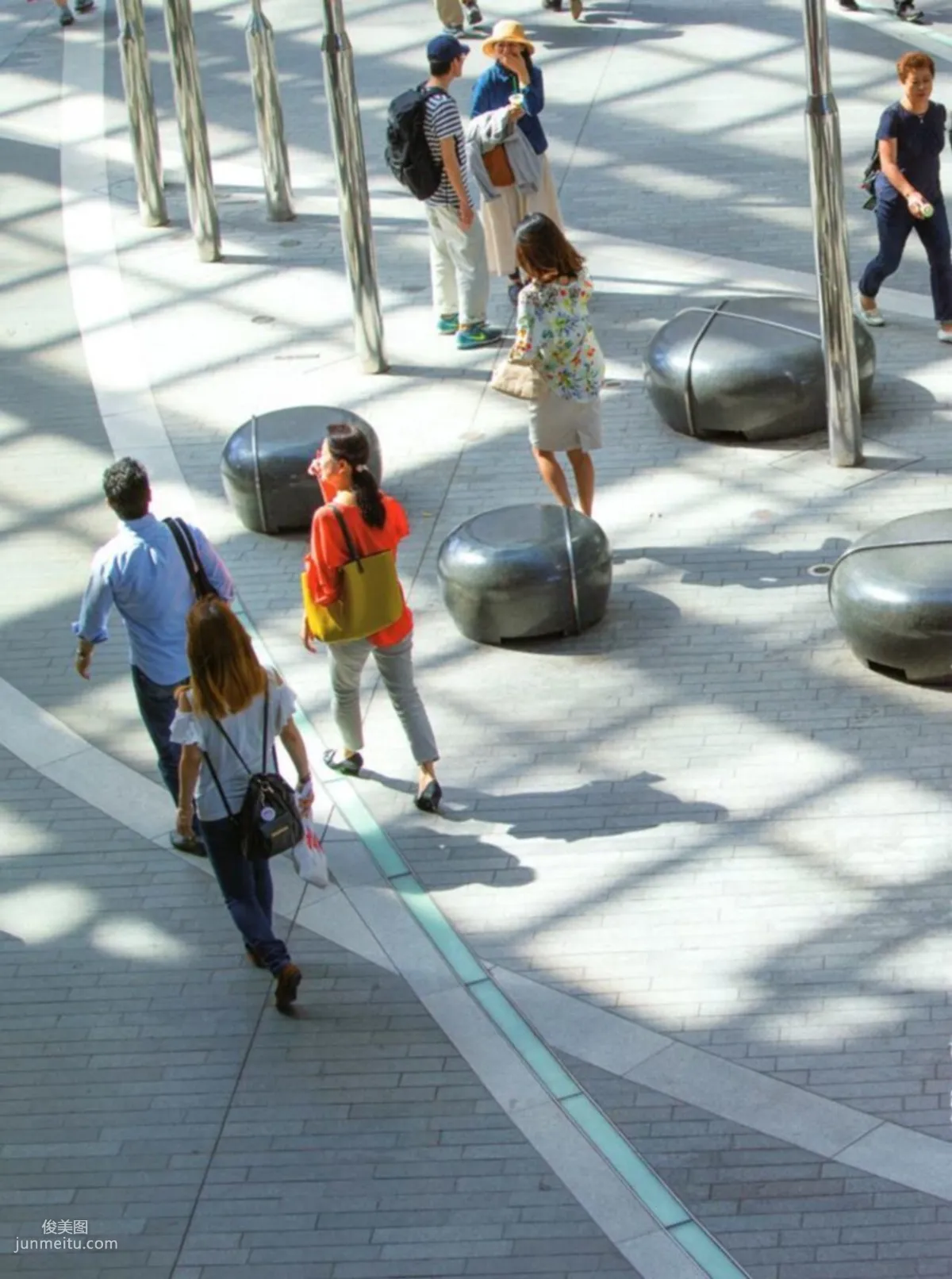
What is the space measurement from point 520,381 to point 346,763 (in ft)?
8.14

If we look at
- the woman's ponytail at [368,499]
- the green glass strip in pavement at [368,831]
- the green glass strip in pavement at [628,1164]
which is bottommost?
the green glass strip in pavement at [368,831]

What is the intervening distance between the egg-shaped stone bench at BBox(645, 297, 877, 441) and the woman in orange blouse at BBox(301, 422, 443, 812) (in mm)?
3696

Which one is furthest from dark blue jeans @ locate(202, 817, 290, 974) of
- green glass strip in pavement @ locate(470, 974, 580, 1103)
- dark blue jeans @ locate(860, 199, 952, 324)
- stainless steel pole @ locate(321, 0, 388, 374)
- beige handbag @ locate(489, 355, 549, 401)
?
dark blue jeans @ locate(860, 199, 952, 324)

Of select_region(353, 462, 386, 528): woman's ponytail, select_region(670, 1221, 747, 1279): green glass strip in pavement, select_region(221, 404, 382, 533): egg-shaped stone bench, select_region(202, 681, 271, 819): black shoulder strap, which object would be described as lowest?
select_region(670, 1221, 747, 1279): green glass strip in pavement

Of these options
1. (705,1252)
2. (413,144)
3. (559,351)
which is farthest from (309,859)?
(413,144)

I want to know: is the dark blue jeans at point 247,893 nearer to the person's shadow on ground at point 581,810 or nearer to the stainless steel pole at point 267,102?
the person's shadow on ground at point 581,810

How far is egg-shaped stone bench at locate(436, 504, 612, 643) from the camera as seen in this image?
10.4 metres

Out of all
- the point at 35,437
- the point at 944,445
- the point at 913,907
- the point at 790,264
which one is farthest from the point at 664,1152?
the point at 790,264

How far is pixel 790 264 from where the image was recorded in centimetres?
1517

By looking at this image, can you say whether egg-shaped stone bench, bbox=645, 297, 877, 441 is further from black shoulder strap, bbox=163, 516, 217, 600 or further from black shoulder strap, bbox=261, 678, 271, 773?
black shoulder strap, bbox=261, 678, 271, 773

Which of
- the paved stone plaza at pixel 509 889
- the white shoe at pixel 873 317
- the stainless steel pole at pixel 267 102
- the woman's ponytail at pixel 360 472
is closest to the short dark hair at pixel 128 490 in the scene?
the woman's ponytail at pixel 360 472

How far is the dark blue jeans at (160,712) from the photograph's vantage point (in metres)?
8.84

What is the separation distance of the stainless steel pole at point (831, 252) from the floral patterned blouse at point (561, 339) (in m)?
1.53

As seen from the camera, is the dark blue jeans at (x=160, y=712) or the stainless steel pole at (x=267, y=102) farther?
the stainless steel pole at (x=267, y=102)
